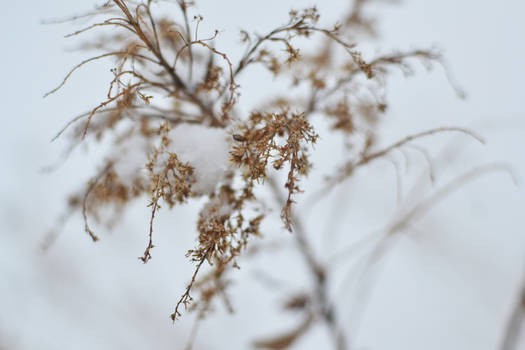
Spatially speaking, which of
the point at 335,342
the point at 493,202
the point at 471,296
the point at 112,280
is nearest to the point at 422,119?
the point at 493,202

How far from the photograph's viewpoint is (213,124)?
0.65 m

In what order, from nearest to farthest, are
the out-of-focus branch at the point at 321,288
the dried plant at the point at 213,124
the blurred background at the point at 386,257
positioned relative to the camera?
the dried plant at the point at 213,124 → the out-of-focus branch at the point at 321,288 → the blurred background at the point at 386,257

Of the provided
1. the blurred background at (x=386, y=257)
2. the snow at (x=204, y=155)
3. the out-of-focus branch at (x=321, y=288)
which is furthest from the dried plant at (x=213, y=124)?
the blurred background at (x=386, y=257)

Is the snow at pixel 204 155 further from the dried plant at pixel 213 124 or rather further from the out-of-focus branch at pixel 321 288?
the out-of-focus branch at pixel 321 288

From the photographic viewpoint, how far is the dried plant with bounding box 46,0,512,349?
0.49 meters

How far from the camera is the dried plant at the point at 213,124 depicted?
491mm

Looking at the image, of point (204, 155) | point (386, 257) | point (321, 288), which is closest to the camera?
point (204, 155)

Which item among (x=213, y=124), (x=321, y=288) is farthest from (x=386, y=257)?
(x=213, y=124)

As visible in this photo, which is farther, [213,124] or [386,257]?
[386,257]

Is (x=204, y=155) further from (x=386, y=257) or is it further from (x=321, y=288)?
(x=386, y=257)

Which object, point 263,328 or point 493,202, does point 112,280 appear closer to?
point 263,328

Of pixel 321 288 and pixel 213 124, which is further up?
pixel 213 124

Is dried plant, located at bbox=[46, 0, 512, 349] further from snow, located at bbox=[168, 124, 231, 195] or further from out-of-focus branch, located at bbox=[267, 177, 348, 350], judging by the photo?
out-of-focus branch, located at bbox=[267, 177, 348, 350]

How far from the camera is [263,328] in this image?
8.83 ft
